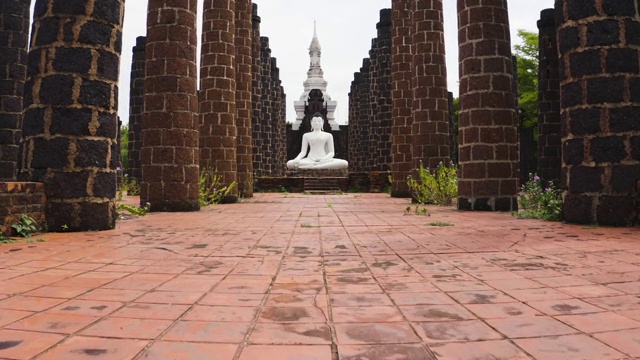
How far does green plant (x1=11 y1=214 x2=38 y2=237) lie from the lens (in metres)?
4.45

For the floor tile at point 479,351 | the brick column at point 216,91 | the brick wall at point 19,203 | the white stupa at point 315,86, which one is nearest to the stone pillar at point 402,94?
the brick column at point 216,91

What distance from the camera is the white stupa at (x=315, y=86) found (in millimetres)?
38156

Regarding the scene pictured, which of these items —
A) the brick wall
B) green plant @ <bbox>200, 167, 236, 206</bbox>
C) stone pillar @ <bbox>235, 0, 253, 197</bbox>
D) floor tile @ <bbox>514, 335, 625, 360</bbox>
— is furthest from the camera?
stone pillar @ <bbox>235, 0, 253, 197</bbox>

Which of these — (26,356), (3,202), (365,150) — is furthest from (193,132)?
(365,150)

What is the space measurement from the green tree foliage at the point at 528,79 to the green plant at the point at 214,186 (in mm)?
21106

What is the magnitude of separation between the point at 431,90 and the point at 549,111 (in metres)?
4.71

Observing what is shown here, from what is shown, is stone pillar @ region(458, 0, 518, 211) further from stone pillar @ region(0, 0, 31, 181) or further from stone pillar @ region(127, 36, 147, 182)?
stone pillar @ region(127, 36, 147, 182)

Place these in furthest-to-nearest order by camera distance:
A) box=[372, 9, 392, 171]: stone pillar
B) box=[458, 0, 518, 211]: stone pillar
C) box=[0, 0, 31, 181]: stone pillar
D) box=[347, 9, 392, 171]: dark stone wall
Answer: box=[347, 9, 392, 171]: dark stone wall → box=[372, 9, 392, 171]: stone pillar → box=[0, 0, 31, 181]: stone pillar → box=[458, 0, 518, 211]: stone pillar

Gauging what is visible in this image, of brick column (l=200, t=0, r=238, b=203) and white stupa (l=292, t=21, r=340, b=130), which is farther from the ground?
white stupa (l=292, t=21, r=340, b=130)

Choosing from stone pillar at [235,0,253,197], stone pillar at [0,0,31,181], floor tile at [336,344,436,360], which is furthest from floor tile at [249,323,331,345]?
stone pillar at [0,0,31,181]

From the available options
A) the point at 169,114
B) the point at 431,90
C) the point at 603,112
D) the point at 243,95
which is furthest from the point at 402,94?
the point at 603,112

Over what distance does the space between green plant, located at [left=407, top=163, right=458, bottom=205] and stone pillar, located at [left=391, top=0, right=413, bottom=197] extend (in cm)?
263

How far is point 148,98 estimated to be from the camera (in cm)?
809

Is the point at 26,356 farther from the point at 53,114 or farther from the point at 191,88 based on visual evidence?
the point at 191,88
